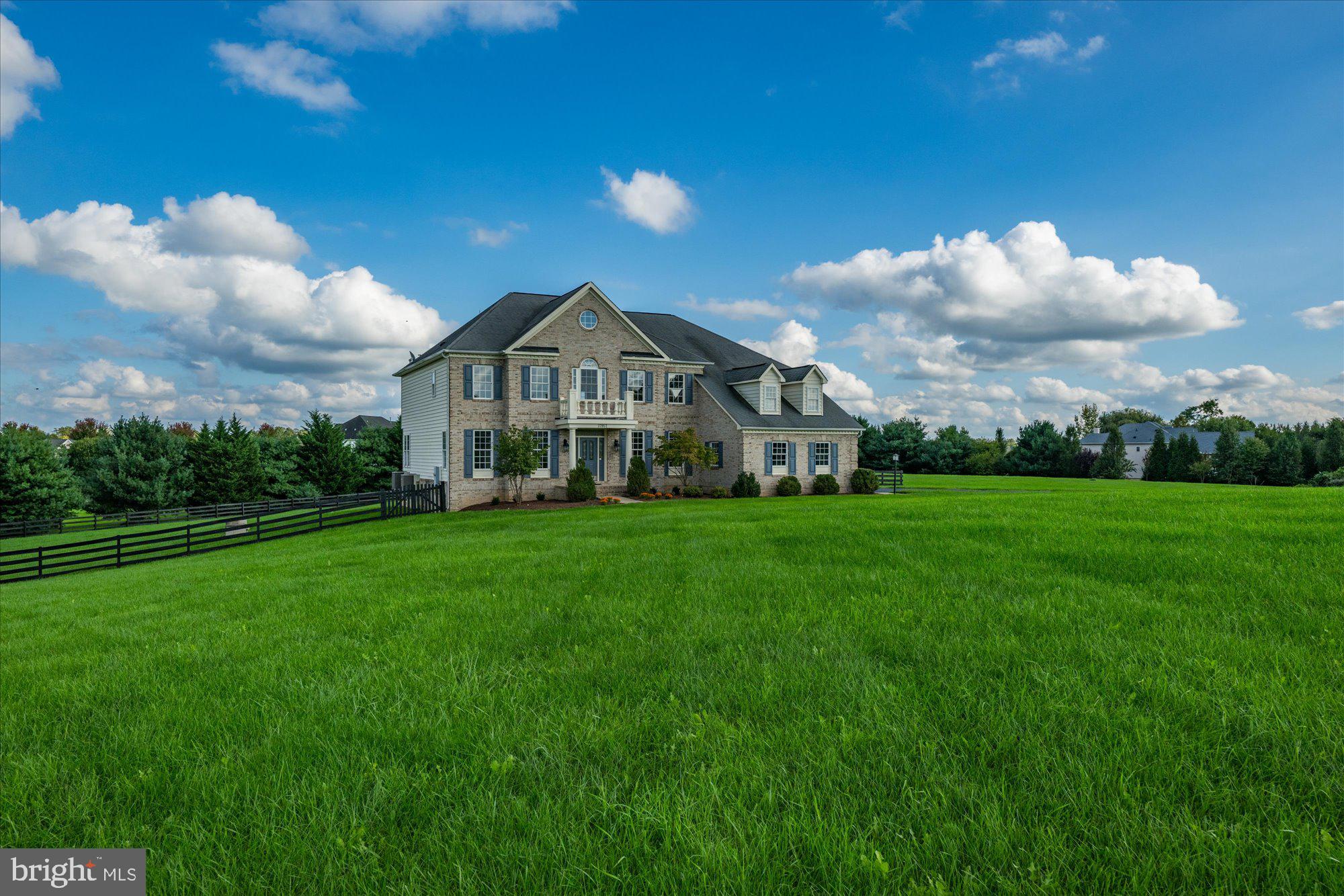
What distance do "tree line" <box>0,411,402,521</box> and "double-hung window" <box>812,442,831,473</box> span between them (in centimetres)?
2858

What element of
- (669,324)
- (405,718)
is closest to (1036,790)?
Result: (405,718)

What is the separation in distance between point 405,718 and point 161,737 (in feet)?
5.28

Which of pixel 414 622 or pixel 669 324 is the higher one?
pixel 669 324

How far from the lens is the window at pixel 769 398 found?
1369 inches

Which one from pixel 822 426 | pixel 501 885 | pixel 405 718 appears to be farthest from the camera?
pixel 822 426

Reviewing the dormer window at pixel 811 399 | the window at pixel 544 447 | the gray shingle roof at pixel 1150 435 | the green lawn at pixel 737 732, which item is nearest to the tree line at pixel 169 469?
the window at pixel 544 447

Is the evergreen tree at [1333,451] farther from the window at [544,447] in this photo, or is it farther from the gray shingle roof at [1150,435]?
the window at [544,447]

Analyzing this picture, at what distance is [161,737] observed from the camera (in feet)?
13.8

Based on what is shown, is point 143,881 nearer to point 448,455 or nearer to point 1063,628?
point 1063,628

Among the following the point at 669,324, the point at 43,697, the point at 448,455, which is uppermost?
the point at 669,324

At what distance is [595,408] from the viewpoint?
3084 centimetres

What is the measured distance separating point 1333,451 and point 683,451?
67.1 m

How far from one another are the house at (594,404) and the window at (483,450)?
0.06 metres

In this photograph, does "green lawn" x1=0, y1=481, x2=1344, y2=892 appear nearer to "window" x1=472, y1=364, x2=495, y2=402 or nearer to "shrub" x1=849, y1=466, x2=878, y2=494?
"window" x1=472, y1=364, x2=495, y2=402
